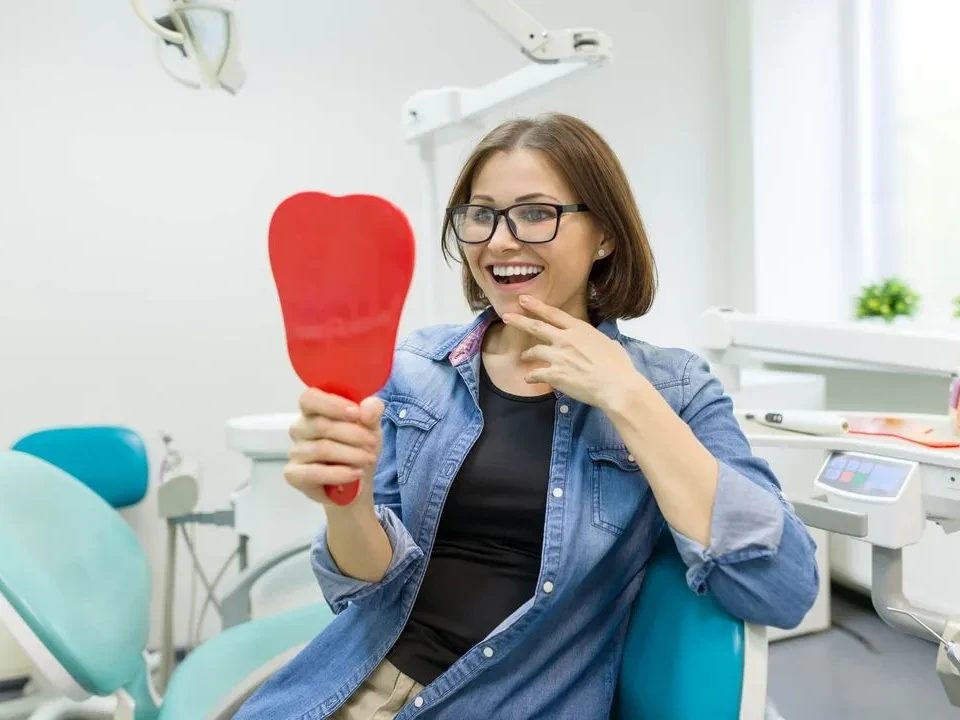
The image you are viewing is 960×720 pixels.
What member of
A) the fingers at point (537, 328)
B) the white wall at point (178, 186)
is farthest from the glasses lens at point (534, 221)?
the white wall at point (178, 186)

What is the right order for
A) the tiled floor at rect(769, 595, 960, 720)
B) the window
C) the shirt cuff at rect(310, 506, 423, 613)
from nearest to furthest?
the shirt cuff at rect(310, 506, 423, 613)
the tiled floor at rect(769, 595, 960, 720)
the window

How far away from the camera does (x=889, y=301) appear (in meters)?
2.68

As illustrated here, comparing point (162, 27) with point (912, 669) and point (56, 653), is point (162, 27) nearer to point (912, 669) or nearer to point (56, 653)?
point (56, 653)

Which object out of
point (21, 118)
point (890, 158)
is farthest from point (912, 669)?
point (21, 118)

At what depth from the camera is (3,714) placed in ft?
6.31

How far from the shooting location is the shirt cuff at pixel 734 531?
86 centimetres

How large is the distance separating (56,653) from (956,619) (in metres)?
1.30

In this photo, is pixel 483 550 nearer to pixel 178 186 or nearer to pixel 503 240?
pixel 503 240

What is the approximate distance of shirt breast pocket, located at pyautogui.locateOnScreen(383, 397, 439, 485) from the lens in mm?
1089

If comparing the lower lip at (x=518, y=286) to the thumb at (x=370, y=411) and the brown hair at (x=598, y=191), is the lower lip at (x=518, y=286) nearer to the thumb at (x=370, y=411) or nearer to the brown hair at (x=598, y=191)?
the brown hair at (x=598, y=191)

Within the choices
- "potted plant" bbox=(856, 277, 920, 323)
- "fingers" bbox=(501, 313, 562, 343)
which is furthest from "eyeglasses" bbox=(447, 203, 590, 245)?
"potted plant" bbox=(856, 277, 920, 323)

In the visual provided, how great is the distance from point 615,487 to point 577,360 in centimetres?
19

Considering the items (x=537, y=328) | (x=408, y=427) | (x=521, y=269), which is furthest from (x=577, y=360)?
(x=408, y=427)

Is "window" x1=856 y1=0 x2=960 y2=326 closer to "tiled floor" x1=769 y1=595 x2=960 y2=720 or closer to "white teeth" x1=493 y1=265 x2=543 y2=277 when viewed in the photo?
"tiled floor" x1=769 y1=595 x2=960 y2=720
